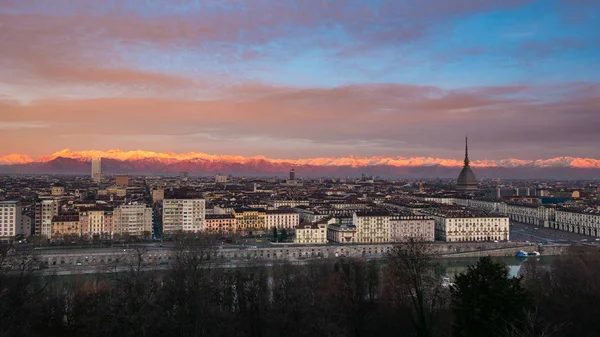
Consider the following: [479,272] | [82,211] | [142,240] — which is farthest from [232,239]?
[479,272]

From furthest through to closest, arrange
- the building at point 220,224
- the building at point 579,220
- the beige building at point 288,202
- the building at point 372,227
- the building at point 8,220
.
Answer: the beige building at point 288,202 < the building at point 579,220 < the building at point 220,224 < the building at point 372,227 < the building at point 8,220

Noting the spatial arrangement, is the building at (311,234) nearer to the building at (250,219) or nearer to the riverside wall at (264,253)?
the riverside wall at (264,253)

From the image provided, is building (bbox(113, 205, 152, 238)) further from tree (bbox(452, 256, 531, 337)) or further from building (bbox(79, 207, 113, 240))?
tree (bbox(452, 256, 531, 337))

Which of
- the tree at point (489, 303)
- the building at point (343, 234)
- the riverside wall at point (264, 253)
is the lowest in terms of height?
the riverside wall at point (264, 253)

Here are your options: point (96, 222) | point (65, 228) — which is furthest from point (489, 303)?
point (96, 222)

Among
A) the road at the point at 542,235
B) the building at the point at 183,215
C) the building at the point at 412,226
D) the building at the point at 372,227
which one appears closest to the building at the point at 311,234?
the building at the point at 372,227

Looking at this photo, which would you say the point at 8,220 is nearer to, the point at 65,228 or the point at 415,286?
the point at 65,228

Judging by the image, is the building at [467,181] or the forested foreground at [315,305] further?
the building at [467,181]
